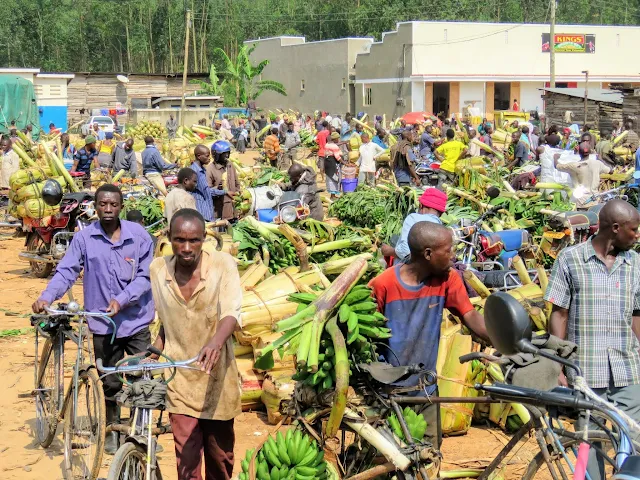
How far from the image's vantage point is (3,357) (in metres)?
8.96

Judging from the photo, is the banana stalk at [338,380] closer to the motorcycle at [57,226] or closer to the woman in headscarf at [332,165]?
the motorcycle at [57,226]

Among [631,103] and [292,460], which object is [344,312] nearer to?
[292,460]

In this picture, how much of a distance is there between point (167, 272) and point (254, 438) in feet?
8.54

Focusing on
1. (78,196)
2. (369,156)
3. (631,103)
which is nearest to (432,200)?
(78,196)

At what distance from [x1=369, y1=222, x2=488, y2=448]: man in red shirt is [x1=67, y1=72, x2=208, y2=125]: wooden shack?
47.9 metres

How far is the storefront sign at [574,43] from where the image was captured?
4784cm

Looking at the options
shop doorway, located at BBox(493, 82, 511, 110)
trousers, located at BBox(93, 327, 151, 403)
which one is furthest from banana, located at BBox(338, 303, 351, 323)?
shop doorway, located at BBox(493, 82, 511, 110)

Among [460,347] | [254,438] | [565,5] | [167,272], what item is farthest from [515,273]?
[565,5]

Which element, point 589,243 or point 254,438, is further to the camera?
point 254,438

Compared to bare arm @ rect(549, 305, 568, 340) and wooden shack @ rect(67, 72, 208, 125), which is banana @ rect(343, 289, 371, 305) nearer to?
bare arm @ rect(549, 305, 568, 340)

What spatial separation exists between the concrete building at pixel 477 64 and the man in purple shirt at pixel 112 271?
3859 cm

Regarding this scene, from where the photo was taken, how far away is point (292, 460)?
4262mm

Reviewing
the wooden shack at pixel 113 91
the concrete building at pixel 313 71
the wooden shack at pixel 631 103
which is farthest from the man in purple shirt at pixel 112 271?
the wooden shack at pixel 113 91

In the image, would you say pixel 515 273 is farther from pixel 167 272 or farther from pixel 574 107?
pixel 574 107
